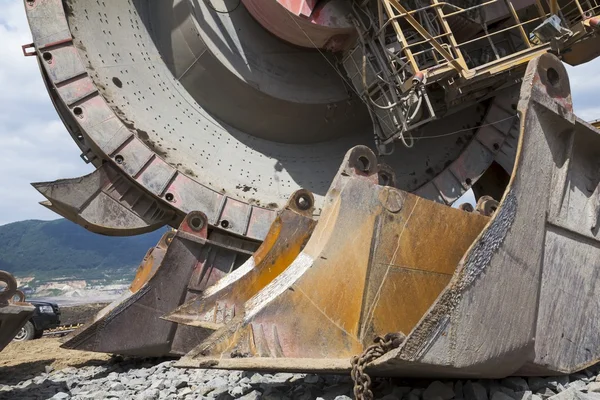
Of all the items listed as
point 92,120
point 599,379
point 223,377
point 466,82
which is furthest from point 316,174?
point 599,379

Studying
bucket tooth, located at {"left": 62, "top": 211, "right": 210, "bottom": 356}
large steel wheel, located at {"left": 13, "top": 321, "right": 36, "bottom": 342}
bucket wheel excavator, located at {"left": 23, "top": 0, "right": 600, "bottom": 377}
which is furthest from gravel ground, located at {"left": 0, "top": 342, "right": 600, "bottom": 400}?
large steel wheel, located at {"left": 13, "top": 321, "right": 36, "bottom": 342}

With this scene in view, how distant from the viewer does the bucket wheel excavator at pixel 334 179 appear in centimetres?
249

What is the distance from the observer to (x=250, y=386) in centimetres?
316

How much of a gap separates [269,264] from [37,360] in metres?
3.79

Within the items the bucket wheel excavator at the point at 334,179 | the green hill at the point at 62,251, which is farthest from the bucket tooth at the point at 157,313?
the green hill at the point at 62,251

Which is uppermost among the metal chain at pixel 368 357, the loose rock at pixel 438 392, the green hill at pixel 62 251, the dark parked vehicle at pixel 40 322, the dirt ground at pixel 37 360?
the green hill at pixel 62 251

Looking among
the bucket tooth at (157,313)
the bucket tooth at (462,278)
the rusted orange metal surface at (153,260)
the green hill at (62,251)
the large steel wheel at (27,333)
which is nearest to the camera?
the bucket tooth at (462,278)

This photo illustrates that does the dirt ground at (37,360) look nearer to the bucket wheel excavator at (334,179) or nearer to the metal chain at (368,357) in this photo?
the bucket wheel excavator at (334,179)

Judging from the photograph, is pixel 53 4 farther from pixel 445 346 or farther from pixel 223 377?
pixel 445 346

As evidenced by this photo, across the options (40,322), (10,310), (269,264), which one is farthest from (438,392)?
(40,322)

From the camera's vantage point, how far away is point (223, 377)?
11.9 ft

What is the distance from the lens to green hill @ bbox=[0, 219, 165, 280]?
356 ft

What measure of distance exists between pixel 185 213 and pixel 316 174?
1722 millimetres

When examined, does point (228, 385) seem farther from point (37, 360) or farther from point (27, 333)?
point (27, 333)
